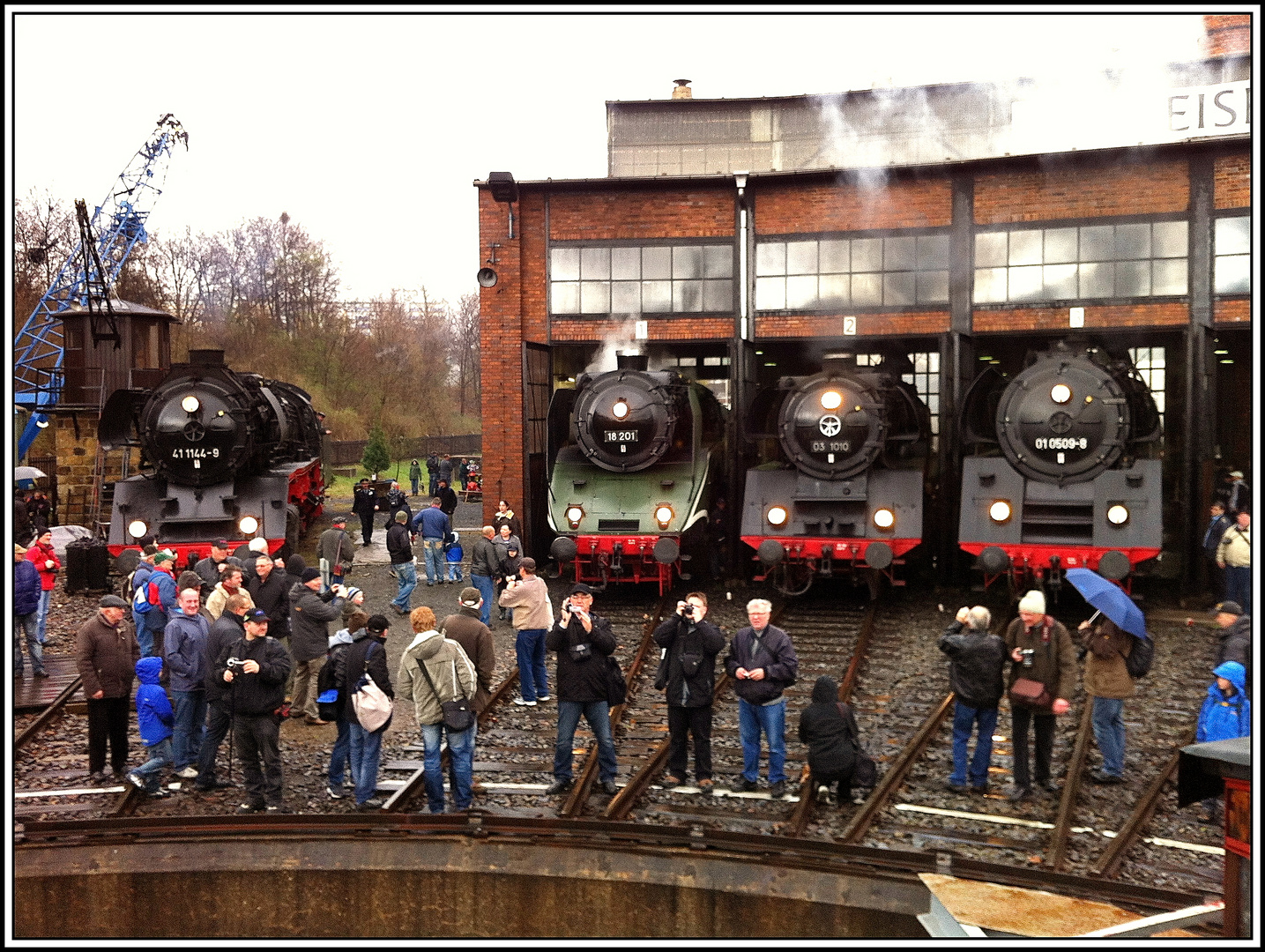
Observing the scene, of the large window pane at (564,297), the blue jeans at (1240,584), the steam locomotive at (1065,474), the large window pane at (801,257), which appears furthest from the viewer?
the large window pane at (564,297)

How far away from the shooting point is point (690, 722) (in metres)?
8.20

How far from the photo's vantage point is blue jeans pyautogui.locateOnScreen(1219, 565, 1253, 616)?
11477 millimetres

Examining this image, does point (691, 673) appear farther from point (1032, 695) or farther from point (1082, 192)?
→ point (1082, 192)

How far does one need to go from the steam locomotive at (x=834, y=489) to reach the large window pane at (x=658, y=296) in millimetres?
3317

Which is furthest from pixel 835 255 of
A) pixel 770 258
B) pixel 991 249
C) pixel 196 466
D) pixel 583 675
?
pixel 583 675

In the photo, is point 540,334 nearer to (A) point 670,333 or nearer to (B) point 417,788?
(A) point 670,333

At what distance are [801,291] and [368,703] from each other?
10.9m

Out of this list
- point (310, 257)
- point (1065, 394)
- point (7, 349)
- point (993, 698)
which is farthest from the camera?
point (310, 257)

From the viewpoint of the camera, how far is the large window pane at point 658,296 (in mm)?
17219

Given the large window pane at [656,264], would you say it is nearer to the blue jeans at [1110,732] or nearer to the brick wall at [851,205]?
the brick wall at [851,205]

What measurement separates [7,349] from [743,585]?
37.8 ft

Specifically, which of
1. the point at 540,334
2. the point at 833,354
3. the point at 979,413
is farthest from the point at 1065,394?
the point at 540,334

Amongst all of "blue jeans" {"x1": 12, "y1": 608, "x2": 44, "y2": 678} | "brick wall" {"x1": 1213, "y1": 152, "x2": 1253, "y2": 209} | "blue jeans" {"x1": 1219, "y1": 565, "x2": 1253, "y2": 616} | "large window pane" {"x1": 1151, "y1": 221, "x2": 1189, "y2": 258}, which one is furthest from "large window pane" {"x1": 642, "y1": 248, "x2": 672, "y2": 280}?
"blue jeans" {"x1": 12, "y1": 608, "x2": 44, "y2": 678}

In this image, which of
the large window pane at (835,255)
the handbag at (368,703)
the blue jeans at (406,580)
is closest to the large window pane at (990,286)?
the large window pane at (835,255)
